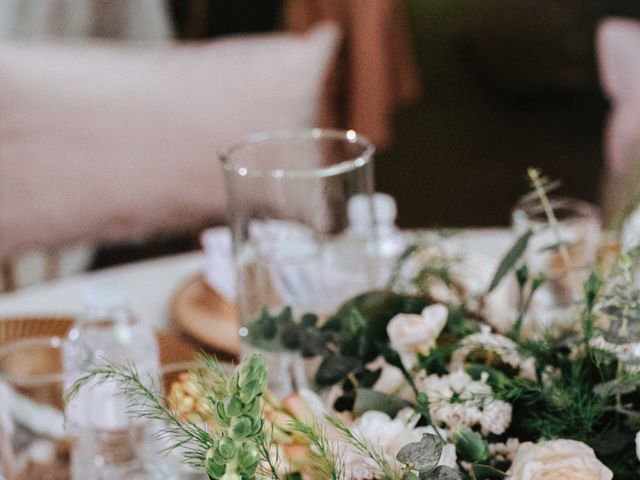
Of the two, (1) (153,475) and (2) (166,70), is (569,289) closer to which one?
(1) (153,475)

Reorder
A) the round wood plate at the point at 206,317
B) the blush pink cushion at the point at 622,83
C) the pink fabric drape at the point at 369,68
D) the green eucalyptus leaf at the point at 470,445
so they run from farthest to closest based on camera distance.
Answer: the pink fabric drape at the point at 369,68 < the blush pink cushion at the point at 622,83 < the round wood plate at the point at 206,317 < the green eucalyptus leaf at the point at 470,445

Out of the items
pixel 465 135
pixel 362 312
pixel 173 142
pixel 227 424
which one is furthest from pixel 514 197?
pixel 227 424

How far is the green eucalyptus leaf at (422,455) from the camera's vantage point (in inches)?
16.0

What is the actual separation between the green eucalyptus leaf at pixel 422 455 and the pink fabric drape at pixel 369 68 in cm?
188

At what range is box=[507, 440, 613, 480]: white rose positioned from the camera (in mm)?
444

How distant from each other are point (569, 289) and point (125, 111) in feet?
3.63

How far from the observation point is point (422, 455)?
0.41m

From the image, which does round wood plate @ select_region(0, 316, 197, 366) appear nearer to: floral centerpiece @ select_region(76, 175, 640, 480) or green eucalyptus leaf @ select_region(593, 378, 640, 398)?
floral centerpiece @ select_region(76, 175, 640, 480)

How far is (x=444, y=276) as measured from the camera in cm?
78

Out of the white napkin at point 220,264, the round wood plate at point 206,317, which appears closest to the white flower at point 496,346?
the round wood plate at point 206,317

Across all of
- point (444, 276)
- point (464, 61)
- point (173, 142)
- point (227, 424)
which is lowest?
point (464, 61)

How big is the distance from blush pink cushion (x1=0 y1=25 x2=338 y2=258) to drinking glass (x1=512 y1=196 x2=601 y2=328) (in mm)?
895

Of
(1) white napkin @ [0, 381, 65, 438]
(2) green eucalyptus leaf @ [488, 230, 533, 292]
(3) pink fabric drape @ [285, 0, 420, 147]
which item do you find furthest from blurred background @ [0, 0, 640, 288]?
(2) green eucalyptus leaf @ [488, 230, 533, 292]

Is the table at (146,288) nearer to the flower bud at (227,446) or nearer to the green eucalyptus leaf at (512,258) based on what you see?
the green eucalyptus leaf at (512,258)
